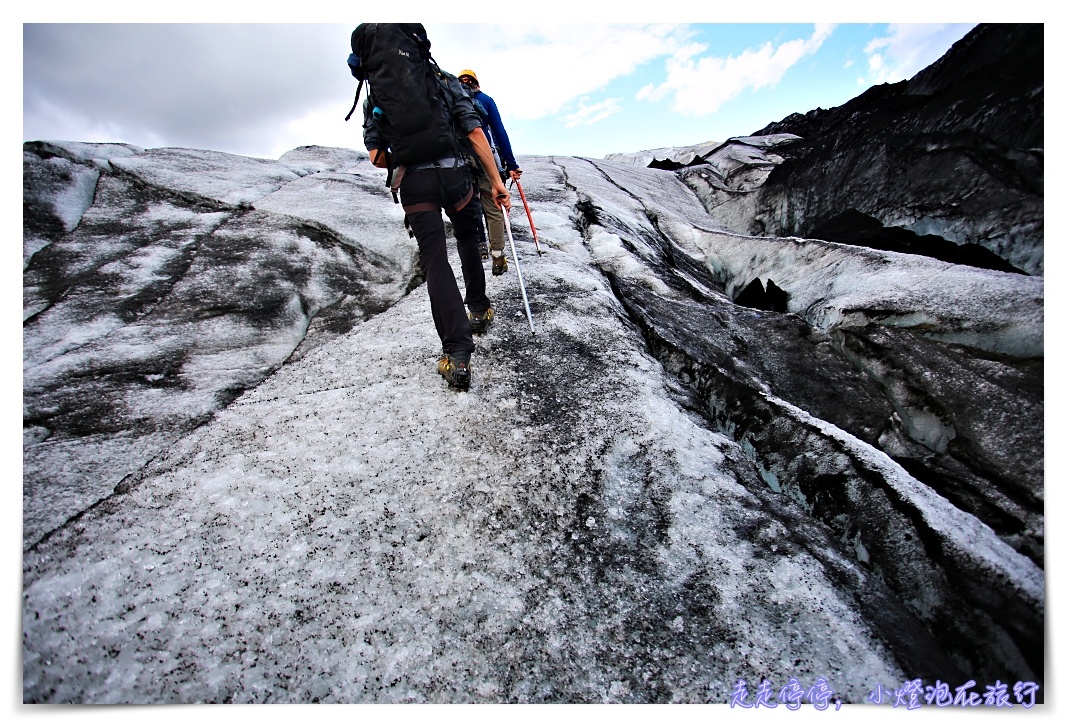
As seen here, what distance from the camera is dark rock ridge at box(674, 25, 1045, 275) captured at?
22.3ft

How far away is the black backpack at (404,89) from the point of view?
323 centimetres

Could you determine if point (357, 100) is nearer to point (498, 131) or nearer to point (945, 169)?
point (498, 131)

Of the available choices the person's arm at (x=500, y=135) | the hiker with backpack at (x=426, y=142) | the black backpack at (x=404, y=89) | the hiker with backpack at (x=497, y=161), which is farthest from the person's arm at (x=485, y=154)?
the person's arm at (x=500, y=135)

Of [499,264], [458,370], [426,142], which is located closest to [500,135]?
[499,264]

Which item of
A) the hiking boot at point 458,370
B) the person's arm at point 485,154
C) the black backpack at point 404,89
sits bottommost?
the hiking boot at point 458,370

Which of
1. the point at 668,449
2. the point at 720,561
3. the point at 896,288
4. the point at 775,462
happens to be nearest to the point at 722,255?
the point at 896,288

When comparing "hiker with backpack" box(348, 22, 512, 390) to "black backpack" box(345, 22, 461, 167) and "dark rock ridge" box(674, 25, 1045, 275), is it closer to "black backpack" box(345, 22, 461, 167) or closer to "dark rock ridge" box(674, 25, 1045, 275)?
"black backpack" box(345, 22, 461, 167)

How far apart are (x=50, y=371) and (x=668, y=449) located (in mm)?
5212

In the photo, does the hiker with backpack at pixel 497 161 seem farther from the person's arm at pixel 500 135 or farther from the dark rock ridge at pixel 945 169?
the dark rock ridge at pixel 945 169

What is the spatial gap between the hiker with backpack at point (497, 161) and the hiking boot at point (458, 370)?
2063mm

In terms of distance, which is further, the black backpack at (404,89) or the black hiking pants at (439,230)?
the black hiking pants at (439,230)

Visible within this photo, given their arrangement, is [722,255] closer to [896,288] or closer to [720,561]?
[896,288]

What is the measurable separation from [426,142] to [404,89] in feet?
1.18

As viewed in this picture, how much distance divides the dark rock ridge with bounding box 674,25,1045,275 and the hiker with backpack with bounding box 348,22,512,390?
6204 millimetres
